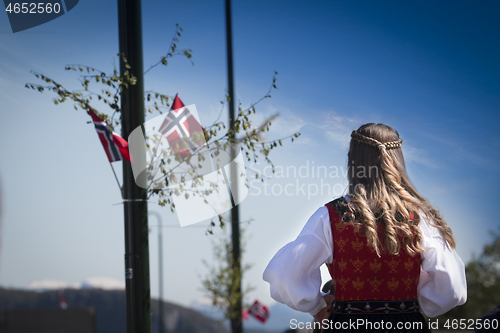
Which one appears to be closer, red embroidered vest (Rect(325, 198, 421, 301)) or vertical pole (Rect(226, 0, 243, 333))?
red embroidered vest (Rect(325, 198, 421, 301))

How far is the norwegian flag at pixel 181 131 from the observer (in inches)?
126

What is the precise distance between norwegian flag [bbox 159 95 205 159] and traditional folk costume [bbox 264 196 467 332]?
5.07 ft

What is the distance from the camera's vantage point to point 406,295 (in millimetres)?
1870

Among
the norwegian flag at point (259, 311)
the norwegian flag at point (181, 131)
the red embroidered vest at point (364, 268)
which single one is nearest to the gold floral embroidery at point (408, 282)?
the red embroidered vest at point (364, 268)

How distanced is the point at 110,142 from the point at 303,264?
1.72 metres

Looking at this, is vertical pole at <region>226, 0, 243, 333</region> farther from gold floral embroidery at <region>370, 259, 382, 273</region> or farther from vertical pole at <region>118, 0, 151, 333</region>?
gold floral embroidery at <region>370, 259, 382, 273</region>

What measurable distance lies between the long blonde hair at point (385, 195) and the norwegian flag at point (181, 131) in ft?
4.97

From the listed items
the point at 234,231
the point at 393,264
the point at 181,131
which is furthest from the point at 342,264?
the point at 234,231

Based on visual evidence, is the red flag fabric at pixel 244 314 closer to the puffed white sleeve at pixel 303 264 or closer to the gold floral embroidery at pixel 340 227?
the puffed white sleeve at pixel 303 264

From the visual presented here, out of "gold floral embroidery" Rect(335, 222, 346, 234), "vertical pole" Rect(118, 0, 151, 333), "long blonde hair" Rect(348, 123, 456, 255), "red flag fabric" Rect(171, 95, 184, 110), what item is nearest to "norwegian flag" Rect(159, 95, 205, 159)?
"red flag fabric" Rect(171, 95, 184, 110)

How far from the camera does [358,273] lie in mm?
1829

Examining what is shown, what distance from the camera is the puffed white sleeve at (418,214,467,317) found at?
185 centimetres

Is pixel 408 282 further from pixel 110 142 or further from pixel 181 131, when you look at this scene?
pixel 110 142

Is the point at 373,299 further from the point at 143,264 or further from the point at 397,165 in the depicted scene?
the point at 143,264
